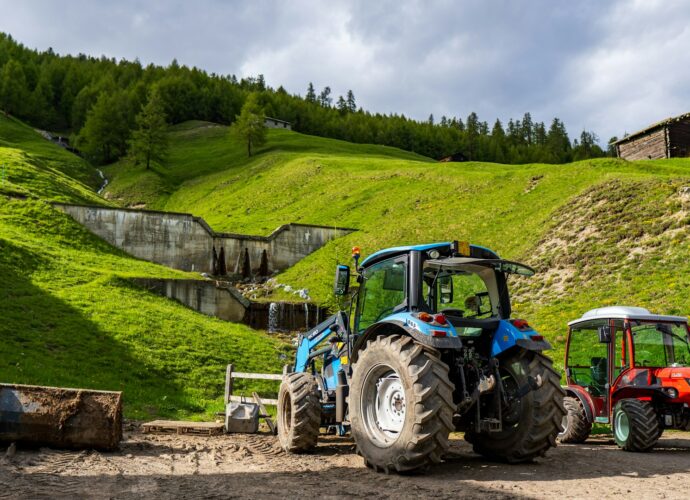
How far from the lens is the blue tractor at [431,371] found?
23.6 feet

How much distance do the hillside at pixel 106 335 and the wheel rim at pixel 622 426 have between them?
9.92 meters

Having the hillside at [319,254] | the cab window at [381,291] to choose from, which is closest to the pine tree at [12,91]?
the hillside at [319,254]

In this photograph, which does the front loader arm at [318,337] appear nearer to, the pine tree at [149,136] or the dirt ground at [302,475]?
the dirt ground at [302,475]

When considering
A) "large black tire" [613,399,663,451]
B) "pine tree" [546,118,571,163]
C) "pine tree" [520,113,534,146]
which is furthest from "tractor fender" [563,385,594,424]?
"pine tree" [520,113,534,146]

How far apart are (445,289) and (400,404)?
205cm

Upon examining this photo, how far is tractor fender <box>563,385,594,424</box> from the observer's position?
11.9 meters

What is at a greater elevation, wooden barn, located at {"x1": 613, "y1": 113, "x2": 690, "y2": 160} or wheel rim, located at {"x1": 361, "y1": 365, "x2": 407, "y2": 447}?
wooden barn, located at {"x1": 613, "y1": 113, "x2": 690, "y2": 160}

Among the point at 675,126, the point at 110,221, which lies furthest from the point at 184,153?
the point at 675,126

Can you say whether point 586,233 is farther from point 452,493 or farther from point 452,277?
point 452,493

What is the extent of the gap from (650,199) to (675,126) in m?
32.5

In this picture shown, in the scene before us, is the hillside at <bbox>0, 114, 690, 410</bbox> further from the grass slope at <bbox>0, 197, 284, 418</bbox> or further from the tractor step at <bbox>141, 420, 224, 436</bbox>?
the tractor step at <bbox>141, 420, 224, 436</bbox>

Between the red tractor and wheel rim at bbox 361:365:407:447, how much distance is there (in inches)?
159

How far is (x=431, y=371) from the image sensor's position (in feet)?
23.6

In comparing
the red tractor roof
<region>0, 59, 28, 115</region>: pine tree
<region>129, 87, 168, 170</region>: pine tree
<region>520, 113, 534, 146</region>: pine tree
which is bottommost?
the red tractor roof
